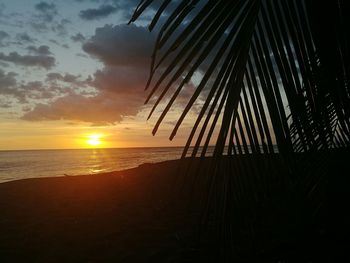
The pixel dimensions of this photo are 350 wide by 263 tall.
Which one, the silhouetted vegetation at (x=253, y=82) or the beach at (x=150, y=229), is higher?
the silhouetted vegetation at (x=253, y=82)

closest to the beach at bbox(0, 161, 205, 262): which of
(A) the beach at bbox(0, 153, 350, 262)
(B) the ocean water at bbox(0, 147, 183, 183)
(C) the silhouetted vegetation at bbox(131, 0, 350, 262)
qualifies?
(A) the beach at bbox(0, 153, 350, 262)

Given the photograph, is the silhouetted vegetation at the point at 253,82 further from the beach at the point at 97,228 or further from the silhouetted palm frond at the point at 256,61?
the beach at the point at 97,228

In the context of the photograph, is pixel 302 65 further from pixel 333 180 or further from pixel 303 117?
pixel 333 180

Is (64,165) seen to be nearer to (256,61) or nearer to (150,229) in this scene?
(150,229)

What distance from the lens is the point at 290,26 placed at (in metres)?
1.04

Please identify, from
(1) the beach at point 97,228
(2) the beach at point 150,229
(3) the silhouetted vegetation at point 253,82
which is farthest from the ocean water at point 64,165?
(3) the silhouetted vegetation at point 253,82

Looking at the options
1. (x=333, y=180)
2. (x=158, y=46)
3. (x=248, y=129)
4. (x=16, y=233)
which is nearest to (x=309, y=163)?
(x=333, y=180)

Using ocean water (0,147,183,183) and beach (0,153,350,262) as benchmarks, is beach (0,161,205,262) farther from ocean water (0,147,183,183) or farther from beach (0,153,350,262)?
ocean water (0,147,183,183)

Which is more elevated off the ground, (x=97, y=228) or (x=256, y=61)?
(x=256, y=61)

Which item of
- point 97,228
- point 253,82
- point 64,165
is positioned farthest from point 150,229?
point 64,165

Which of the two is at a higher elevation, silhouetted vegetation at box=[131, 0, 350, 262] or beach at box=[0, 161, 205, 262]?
silhouetted vegetation at box=[131, 0, 350, 262]

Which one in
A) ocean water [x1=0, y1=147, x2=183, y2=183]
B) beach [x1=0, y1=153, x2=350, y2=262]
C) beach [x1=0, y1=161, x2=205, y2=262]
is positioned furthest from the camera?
ocean water [x1=0, y1=147, x2=183, y2=183]

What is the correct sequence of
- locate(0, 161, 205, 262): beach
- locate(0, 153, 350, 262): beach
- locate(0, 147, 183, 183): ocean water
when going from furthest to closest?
locate(0, 147, 183, 183): ocean water, locate(0, 161, 205, 262): beach, locate(0, 153, 350, 262): beach

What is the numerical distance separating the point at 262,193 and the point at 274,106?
39 cm
